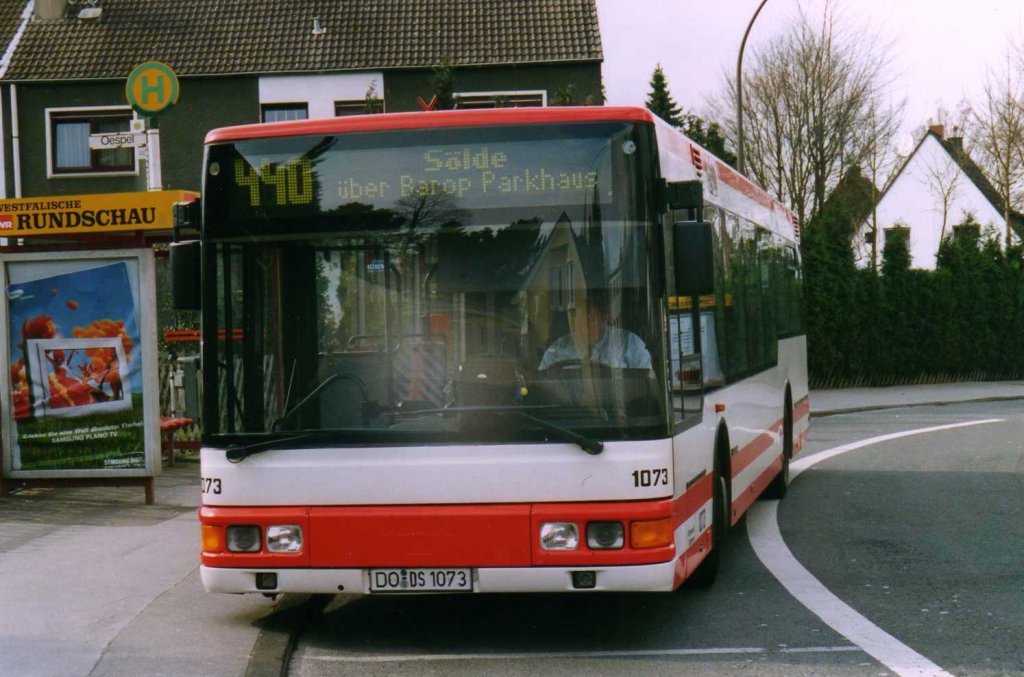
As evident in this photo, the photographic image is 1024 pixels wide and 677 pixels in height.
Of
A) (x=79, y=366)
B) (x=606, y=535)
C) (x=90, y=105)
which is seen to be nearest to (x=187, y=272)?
(x=606, y=535)

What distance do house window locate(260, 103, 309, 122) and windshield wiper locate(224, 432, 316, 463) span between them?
2902 centimetres

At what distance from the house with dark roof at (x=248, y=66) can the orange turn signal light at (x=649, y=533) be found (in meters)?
28.0

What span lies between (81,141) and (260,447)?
30.5m

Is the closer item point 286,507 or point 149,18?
point 286,507

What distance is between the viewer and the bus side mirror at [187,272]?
A: 715 centimetres

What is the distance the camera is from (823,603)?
8.18 meters

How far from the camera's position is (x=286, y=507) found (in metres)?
6.89

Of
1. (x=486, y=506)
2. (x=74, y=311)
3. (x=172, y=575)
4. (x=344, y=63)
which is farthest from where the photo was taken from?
(x=344, y=63)

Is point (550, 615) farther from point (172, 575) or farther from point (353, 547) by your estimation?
point (172, 575)

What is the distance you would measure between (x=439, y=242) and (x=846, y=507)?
6970 mm

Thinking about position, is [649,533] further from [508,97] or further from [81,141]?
[81,141]

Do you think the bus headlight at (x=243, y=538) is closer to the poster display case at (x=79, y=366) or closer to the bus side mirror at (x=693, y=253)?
the bus side mirror at (x=693, y=253)

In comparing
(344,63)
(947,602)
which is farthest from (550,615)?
(344,63)

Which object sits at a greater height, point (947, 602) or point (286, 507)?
point (286, 507)
